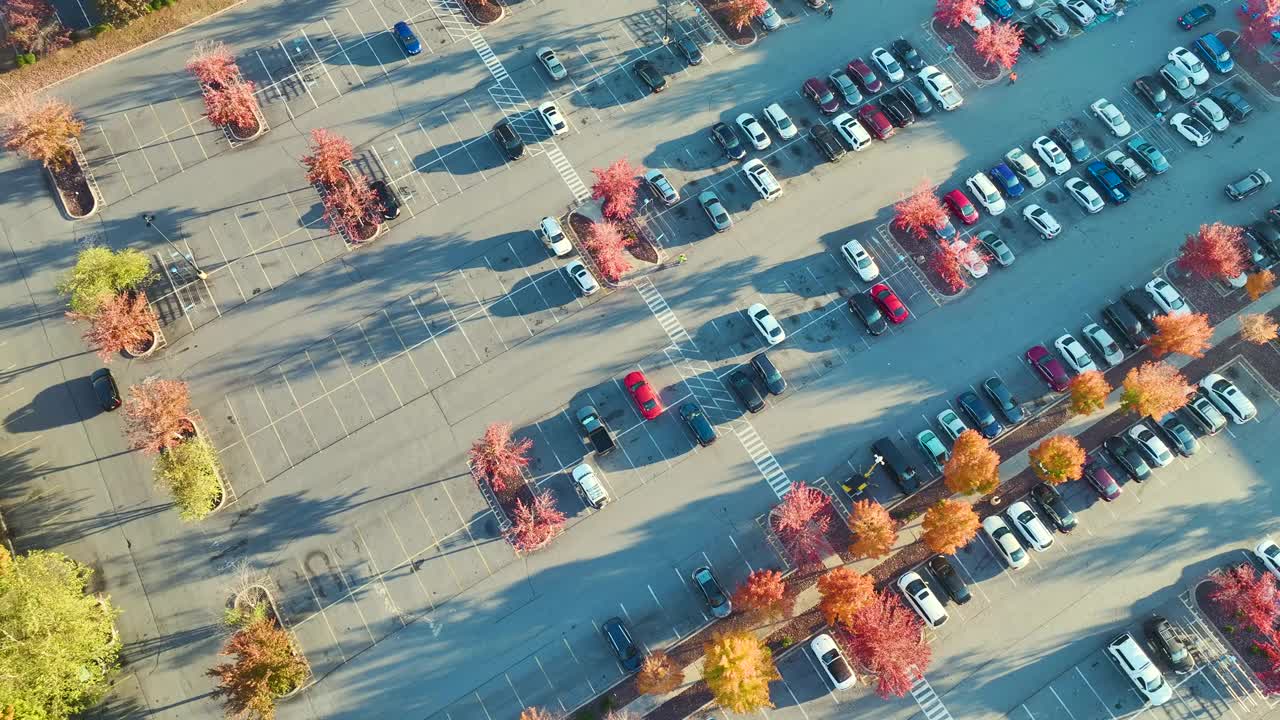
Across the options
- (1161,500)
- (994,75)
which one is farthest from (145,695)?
(994,75)

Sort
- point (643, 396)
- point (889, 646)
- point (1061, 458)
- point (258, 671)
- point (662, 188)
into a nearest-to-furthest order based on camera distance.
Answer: point (258, 671)
point (889, 646)
point (1061, 458)
point (643, 396)
point (662, 188)

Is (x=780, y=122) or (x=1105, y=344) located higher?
(x=780, y=122)

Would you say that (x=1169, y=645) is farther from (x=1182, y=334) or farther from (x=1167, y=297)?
(x=1167, y=297)

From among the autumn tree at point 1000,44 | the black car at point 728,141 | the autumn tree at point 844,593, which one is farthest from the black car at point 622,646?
the autumn tree at point 1000,44

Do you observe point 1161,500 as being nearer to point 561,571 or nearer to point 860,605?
point 860,605

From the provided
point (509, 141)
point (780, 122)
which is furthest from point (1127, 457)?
point (509, 141)

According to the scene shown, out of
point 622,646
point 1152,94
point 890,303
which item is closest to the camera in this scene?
point 622,646

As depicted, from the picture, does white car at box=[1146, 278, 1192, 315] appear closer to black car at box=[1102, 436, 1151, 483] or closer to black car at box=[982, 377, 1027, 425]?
black car at box=[1102, 436, 1151, 483]

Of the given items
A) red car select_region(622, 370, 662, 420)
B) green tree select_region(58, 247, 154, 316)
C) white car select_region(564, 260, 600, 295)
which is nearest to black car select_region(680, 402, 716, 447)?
red car select_region(622, 370, 662, 420)
